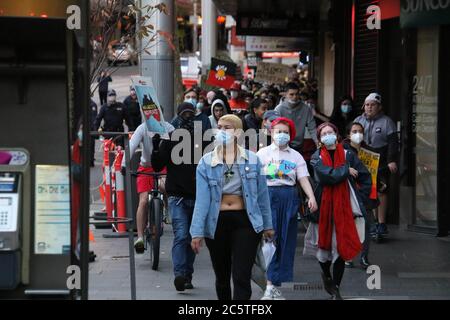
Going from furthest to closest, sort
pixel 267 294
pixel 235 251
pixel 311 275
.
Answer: pixel 311 275
pixel 267 294
pixel 235 251

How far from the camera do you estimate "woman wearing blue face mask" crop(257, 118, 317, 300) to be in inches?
379

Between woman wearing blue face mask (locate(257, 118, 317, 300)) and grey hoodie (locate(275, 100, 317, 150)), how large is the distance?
4.23 metres

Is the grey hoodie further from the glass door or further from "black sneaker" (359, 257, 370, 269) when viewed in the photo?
"black sneaker" (359, 257, 370, 269)

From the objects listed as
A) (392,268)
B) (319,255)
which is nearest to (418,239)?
(392,268)

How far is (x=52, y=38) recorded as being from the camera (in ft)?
22.4

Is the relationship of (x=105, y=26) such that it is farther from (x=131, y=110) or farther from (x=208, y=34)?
(x=208, y=34)

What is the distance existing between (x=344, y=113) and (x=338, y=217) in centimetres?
654

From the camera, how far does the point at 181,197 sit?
9.98 meters

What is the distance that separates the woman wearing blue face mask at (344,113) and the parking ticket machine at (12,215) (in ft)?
30.1

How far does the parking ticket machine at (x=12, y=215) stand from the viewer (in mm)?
7074

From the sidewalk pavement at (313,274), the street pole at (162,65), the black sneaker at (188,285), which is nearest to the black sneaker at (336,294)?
the sidewalk pavement at (313,274)

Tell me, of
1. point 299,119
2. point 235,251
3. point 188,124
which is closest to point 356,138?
point 188,124

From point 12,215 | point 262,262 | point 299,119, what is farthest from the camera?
point 299,119
